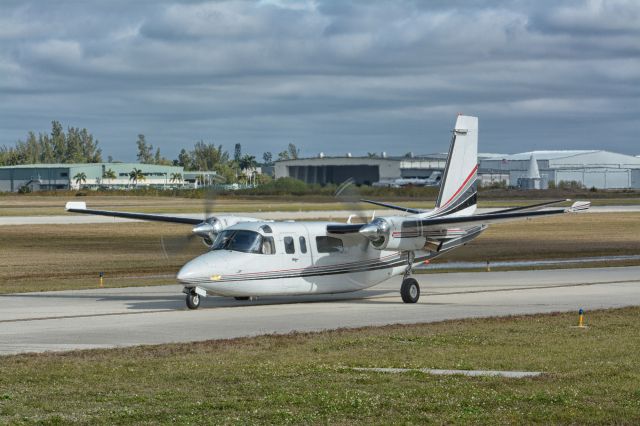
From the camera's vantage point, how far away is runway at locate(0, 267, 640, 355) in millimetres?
23031

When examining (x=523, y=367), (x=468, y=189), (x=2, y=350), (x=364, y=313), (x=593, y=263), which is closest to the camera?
(x=523, y=367)

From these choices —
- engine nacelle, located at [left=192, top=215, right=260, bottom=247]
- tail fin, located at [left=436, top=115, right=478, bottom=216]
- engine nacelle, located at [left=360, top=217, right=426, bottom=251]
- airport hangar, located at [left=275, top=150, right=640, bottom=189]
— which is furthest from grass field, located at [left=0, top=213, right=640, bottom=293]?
airport hangar, located at [left=275, top=150, right=640, bottom=189]

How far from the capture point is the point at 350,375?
1656 cm

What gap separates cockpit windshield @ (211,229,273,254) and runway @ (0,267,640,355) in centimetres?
172

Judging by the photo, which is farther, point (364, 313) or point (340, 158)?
point (340, 158)

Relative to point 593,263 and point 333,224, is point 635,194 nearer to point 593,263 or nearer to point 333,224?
point 593,263

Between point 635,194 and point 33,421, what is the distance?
454ft

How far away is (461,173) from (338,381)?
61.3 feet

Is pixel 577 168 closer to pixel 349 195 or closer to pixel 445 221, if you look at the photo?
pixel 349 195

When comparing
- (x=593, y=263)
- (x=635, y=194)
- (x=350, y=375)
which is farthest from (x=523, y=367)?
(x=635, y=194)

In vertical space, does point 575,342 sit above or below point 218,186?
below

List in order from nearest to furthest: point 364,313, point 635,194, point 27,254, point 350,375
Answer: point 350,375, point 364,313, point 27,254, point 635,194

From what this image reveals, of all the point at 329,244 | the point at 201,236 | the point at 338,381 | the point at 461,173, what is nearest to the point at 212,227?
the point at 201,236

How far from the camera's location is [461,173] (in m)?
33.7
